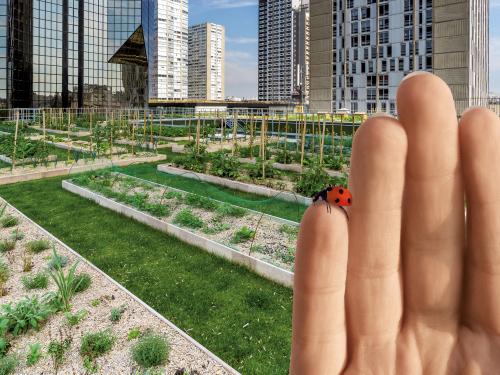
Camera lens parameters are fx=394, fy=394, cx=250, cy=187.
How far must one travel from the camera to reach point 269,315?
4.85m

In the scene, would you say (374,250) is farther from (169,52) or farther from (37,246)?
(169,52)

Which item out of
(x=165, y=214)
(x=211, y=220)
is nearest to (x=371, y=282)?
(x=211, y=220)

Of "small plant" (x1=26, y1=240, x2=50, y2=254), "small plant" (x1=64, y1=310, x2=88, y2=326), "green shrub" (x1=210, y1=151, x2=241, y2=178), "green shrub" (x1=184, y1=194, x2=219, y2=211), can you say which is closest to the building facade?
"green shrub" (x1=210, y1=151, x2=241, y2=178)

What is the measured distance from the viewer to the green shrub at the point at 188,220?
7867 mm

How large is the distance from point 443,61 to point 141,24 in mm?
41527

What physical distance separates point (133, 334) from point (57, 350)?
75 centimetres

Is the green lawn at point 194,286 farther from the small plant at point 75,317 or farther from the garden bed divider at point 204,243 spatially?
the small plant at point 75,317

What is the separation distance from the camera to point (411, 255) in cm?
161

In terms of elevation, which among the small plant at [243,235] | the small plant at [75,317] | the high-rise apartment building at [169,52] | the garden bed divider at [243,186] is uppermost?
the high-rise apartment building at [169,52]

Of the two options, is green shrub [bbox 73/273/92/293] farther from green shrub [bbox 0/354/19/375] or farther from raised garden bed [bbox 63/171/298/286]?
raised garden bed [bbox 63/171/298/286]

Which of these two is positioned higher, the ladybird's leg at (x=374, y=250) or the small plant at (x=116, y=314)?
the ladybird's leg at (x=374, y=250)

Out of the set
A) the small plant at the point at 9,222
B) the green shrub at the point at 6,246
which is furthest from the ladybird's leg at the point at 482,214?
the small plant at the point at 9,222

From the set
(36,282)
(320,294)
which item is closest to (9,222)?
(36,282)

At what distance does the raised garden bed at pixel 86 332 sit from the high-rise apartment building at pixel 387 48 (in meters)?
52.0
